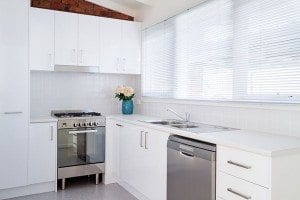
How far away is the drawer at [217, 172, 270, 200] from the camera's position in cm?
156

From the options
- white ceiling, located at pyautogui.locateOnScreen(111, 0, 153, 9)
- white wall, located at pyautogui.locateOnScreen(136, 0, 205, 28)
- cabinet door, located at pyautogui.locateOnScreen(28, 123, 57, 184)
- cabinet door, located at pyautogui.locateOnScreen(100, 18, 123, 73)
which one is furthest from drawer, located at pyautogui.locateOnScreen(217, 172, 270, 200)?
white ceiling, located at pyautogui.locateOnScreen(111, 0, 153, 9)

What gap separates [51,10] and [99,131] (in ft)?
5.78

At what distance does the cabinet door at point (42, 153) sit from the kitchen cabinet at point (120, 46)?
118cm

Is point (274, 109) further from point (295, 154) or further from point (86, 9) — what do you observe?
Result: point (86, 9)

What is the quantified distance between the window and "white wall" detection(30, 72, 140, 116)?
0.88 metres

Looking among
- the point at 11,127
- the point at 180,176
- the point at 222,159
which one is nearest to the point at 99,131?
the point at 11,127

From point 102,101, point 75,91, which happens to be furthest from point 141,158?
point 75,91

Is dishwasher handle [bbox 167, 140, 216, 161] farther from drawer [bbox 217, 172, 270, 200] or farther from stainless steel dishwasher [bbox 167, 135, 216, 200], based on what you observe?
drawer [bbox 217, 172, 270, 200]

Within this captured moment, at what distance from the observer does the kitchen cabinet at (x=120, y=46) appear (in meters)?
3.90

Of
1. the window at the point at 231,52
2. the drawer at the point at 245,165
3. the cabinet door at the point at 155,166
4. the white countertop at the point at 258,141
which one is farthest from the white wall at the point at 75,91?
the drawer at the point at 245,165

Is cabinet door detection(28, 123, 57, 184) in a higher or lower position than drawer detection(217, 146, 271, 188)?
lower

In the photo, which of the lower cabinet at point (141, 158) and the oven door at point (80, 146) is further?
the oven door at point (80, 146)

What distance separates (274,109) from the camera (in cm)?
212

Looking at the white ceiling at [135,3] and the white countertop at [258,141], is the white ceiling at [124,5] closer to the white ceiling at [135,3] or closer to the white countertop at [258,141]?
the white ceiling at [135,3]
